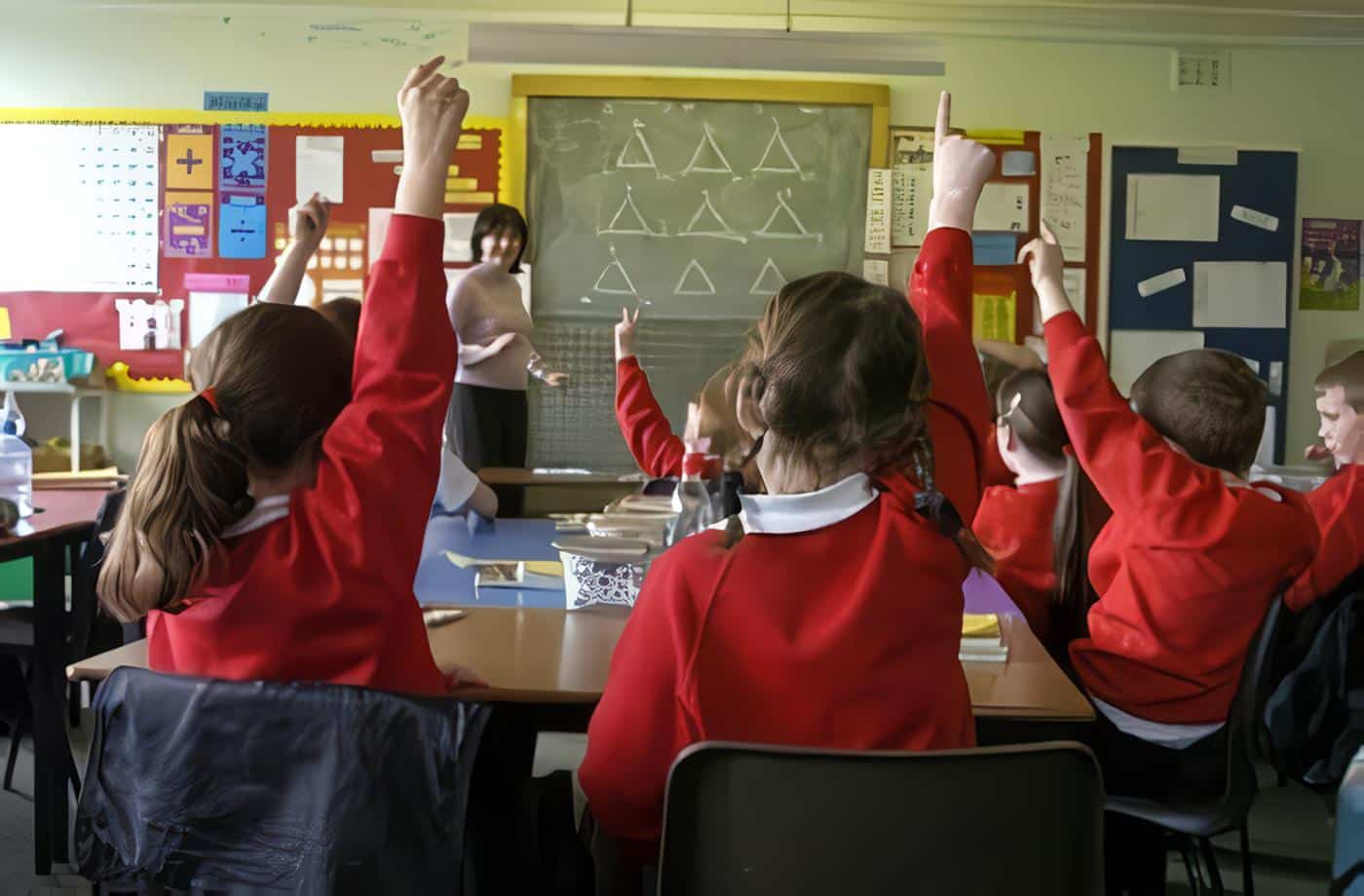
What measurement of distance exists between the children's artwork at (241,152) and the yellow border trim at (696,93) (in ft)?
3.46

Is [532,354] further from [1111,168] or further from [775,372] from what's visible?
A: [775,372]

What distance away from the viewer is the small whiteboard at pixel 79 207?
204 inches

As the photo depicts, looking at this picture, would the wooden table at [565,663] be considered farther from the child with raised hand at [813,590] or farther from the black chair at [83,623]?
the black chair at [83,623]

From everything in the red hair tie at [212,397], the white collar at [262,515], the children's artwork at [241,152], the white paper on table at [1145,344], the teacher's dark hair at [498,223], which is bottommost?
the white collar at [262,515]

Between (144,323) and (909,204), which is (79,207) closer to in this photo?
(144,323)

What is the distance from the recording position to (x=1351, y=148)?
527cm

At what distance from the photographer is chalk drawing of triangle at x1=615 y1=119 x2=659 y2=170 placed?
5141 mm

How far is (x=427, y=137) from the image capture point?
1300 millimetres

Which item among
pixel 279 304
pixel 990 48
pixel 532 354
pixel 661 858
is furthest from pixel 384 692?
pixel 990 48

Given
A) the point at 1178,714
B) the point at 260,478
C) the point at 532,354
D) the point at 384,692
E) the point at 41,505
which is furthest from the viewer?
the point at 532,354

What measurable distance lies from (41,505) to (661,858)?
2.34m

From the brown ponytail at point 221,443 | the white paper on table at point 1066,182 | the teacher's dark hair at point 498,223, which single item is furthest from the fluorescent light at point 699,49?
the white paper on table at point 1066,182

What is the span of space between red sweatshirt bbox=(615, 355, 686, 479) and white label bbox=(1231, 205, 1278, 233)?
3204mm

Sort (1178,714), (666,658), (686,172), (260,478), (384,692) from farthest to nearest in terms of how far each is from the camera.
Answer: (686,172)
(1178,714)
(260,478)
(666,658)
(384,692)
